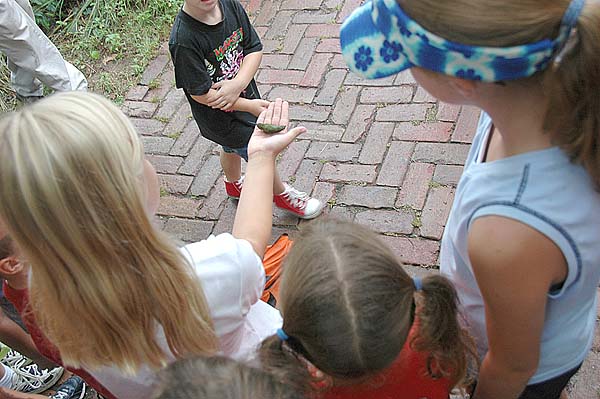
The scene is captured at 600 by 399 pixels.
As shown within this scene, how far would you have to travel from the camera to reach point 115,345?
4.72 ft

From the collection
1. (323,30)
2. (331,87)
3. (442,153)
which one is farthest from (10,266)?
(323,30)

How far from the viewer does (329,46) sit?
155 inches

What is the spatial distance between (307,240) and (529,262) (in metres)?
0.49

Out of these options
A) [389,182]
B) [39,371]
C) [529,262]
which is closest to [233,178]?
[389,182]

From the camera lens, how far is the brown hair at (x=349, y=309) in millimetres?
1277

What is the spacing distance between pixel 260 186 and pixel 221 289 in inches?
17.1

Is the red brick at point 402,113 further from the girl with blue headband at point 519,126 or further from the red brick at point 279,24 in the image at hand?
the girl with blue headband at point 519,126

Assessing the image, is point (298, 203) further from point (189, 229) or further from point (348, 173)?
point (189, 229)

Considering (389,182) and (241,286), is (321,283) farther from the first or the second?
(389,182)

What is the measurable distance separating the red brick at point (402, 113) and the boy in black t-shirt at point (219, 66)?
35.2 inches

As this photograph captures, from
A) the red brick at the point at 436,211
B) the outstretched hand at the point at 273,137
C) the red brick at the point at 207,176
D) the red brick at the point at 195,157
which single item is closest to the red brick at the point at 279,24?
the red brick at the point at 195,157

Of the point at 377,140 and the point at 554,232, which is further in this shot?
the point at 377,140

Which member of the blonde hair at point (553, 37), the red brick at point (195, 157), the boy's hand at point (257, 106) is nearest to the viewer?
the blonde hair at point (553, 37)

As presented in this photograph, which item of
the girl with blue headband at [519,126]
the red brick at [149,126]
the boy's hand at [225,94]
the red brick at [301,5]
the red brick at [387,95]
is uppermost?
the girl with blue headband at [519,126]
